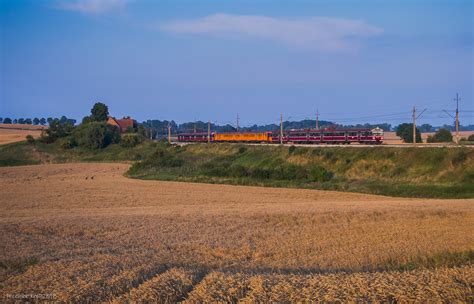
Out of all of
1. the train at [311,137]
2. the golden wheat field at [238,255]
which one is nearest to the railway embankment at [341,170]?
the train at [311,137]

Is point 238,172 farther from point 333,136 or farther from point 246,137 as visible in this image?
point 246,137

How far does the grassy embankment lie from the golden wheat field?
15435 mm

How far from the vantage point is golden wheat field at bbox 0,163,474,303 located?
974 cm

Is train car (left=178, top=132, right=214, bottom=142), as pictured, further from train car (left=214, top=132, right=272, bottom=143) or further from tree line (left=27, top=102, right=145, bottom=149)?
tree line (left=27, top=102, right=145, bottom=149)

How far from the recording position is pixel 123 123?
164625 millimetres

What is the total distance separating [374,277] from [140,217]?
1784cm

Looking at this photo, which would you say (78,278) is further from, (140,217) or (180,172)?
(180,172)

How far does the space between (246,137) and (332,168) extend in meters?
45.8

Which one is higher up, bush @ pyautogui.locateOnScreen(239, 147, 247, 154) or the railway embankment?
bush @ pyautogui.locateOnScreen(239, 147, 247, 154)

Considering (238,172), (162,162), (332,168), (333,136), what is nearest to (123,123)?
(162,162)

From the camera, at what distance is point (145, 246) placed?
17844 mm

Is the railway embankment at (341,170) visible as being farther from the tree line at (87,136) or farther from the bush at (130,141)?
the tree line at (87,136)

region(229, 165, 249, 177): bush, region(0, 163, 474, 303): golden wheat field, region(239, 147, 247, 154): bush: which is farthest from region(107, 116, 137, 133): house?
region(0, 163, 474, 303): golden wheat field

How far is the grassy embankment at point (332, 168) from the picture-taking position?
48.6m
